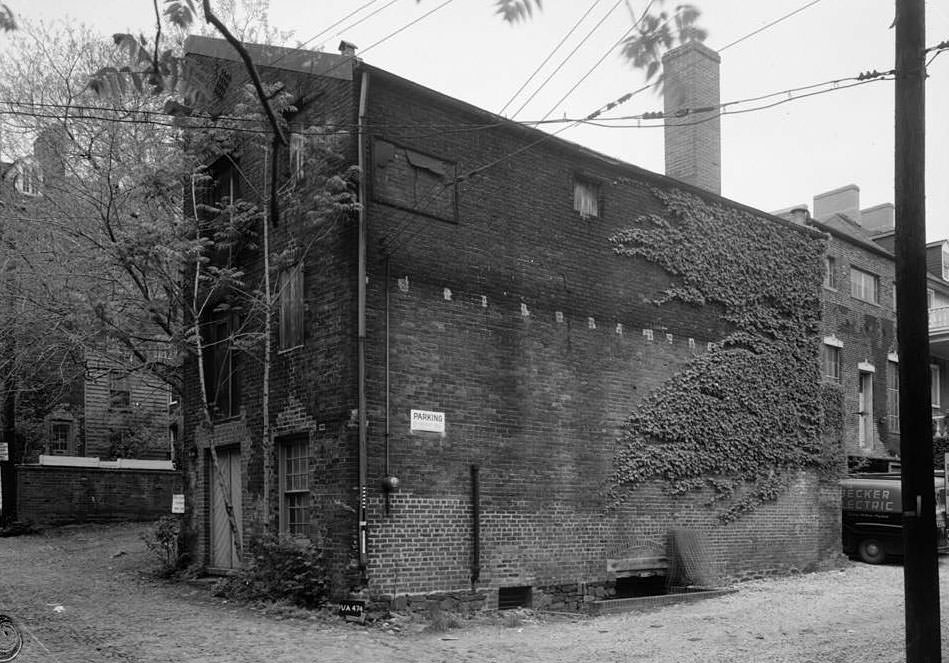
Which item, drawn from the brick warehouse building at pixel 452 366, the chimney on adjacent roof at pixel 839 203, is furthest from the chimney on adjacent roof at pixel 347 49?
the chimney on adjacent roof at pixel 839 203

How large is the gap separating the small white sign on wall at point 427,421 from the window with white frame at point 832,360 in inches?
718

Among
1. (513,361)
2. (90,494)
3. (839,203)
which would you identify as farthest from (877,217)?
(90,494)

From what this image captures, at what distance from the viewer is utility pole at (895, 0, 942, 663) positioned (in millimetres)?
8305

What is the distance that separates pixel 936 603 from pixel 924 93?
4498 mm

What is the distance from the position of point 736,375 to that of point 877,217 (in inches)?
904

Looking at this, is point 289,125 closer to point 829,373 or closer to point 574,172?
point 574,172

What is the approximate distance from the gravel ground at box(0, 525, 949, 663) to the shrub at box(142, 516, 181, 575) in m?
0.53

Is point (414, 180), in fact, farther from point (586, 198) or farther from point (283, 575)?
point (283, 575)

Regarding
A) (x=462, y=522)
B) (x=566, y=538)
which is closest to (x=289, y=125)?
(x=462, y=522)

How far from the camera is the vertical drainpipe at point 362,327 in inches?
541

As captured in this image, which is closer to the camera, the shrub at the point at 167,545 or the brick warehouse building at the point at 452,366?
the brick warehouse building at the point at 452,366

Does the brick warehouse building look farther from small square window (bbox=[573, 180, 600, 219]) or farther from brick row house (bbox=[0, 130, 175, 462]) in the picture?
brick row house (bbox=[0, 130, 175, 462])

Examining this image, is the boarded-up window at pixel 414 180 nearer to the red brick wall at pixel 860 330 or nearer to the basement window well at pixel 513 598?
the basement window well at pixel 513 598

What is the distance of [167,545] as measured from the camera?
61.5 ft
